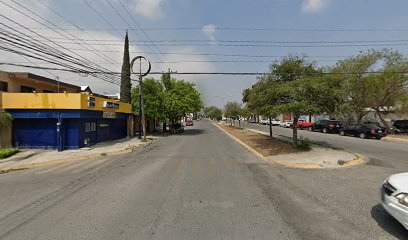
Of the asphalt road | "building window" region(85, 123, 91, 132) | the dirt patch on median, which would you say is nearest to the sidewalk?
"building window" region(85, 123, 91, 132)

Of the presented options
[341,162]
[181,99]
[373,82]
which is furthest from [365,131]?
[181,99]

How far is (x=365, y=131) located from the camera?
27.8 m

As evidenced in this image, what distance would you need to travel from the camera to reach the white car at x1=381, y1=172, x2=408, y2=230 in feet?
15.2

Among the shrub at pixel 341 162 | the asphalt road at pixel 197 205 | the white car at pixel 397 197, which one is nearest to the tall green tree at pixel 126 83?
the asphalt road at pixel 197 205

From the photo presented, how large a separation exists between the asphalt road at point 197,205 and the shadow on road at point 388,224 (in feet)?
0.05

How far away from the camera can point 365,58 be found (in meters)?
33.4

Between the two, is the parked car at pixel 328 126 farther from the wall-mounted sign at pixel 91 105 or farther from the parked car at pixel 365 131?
the wall-mounted sign at pixel 91 105

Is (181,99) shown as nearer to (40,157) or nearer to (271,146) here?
(271,146)

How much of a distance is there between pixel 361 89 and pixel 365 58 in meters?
3.74

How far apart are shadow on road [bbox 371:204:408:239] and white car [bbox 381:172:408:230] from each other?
0.42 m

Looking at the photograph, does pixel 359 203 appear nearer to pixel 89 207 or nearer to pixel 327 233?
pixel 327 233

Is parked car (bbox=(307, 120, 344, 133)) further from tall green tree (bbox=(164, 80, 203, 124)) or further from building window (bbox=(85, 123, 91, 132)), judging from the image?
building window (bbox=(85, 123, 91, 132))

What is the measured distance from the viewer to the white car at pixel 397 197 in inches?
183

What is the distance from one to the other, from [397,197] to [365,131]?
2632cm
